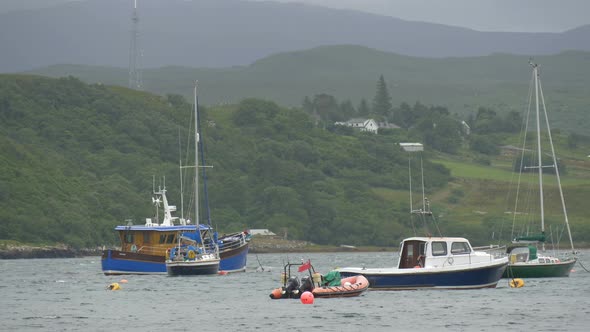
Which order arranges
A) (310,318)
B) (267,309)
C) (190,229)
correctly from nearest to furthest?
(310,318)
(267,309)
(190,229)

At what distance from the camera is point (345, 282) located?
5500 cm

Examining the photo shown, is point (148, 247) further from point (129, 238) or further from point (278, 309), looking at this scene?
point (278, 309)

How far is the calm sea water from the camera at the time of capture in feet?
148

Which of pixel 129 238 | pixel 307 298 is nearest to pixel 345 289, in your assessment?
pixel 307 298

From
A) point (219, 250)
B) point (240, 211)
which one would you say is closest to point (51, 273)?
point (219, 250)

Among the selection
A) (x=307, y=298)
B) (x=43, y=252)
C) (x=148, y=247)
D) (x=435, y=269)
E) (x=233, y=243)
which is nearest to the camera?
(x=307, y=298)

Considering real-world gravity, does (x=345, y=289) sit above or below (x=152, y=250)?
below

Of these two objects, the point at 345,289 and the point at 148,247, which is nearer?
the point at 345,289

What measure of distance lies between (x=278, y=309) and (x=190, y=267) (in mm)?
22330

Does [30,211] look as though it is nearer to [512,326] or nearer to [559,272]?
[559,272]

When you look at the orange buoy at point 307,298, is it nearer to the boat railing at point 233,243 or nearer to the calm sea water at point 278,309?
the calm sea water at point 278,309

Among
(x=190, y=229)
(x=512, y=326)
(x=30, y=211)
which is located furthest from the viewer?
(x=30, y=211)

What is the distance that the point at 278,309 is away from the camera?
51.7 m

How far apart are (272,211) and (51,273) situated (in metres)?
103
